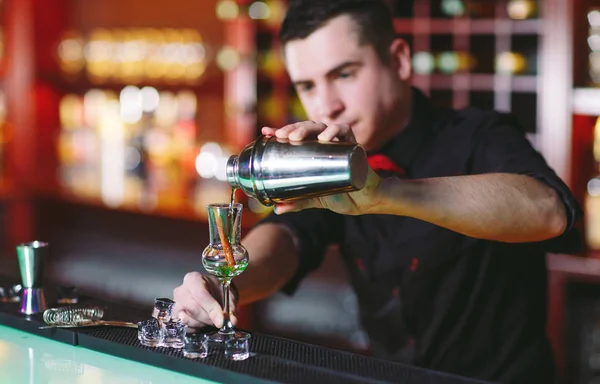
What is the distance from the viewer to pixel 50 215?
5395 millimetres

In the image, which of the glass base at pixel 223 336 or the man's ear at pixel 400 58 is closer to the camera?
the glass base at pixel 223 336

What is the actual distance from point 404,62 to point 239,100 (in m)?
2.45

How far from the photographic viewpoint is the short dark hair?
1850 mm

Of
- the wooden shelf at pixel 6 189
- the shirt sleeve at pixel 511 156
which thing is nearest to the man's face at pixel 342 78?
the shirt sleeve at pixel 511 156

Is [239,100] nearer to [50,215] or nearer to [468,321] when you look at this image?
[50,215]

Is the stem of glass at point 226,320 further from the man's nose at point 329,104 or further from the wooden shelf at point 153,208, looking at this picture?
the wooden shelf at point 153,208

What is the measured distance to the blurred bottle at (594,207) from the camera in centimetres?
378

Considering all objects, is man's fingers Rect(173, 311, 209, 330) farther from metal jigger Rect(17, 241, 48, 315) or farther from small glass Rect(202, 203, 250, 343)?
metal jigger Rect(17, 241, 48, 315)

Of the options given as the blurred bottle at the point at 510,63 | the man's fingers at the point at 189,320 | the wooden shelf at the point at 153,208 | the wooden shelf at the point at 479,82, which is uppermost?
the blurred bottle at the point at 510,63

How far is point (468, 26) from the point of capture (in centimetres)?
410

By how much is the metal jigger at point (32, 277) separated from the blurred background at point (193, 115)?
1960 millimetres

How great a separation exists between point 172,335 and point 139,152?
3.69 meters

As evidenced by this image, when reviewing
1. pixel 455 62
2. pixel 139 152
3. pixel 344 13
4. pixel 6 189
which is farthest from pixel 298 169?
pixel 6 189

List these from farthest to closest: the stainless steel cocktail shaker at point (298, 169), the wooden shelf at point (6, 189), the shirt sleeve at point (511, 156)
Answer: the wooden shelf at point (6, 189), the shirt sleeve at point (511, 156), the stainless steel cocktail shaker at point (298, 169)
